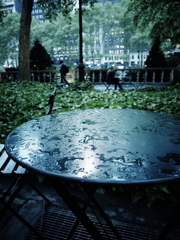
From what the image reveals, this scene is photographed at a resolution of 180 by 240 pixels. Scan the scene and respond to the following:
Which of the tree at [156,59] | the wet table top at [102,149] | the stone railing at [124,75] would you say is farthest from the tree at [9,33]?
the wet table top at [102,149]

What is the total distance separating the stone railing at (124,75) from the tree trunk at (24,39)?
1.74 metres

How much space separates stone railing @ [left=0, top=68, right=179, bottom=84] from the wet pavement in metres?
10.6

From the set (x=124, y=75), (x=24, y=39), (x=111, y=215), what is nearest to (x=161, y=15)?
(x=124, y=75)

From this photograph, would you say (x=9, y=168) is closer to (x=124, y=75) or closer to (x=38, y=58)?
(x=124, y=75)

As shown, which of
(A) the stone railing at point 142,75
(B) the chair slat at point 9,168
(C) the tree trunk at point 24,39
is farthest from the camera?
(A) the stone railing at point 142,75

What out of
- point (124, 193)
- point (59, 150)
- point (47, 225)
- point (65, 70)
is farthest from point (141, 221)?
point (65, 70)

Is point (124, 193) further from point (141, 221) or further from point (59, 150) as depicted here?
point (59, 150)

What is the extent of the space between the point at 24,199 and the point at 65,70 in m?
Result: 11.1

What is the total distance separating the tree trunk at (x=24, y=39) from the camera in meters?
11.2

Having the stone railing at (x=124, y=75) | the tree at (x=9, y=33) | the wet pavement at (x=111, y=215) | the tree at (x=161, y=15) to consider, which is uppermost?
the tree at (x=9, y=33)

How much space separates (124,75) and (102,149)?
12637 millimetres

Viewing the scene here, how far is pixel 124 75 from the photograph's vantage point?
1308cm

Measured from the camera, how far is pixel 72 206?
1077 millimetres

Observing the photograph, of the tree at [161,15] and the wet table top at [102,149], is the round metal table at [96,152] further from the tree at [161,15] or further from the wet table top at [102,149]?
the tree at [161,15]
